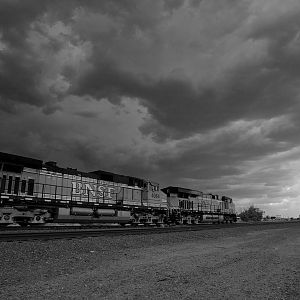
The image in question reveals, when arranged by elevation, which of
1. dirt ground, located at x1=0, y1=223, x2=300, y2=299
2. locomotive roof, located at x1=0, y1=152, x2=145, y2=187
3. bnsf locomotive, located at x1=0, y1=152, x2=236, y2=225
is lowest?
dirt ground, located at x1=0, y1=223, x2=300, y2=299

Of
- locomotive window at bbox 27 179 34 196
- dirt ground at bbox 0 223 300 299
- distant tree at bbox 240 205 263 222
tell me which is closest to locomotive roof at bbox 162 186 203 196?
locomotive window at bbox 27 179 34 196

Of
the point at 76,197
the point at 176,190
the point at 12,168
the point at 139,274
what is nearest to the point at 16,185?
the point at 12,168

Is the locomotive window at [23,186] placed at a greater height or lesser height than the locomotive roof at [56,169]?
lesser

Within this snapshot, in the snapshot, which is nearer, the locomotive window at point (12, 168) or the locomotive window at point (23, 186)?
the locomotive window at point (12, 168)

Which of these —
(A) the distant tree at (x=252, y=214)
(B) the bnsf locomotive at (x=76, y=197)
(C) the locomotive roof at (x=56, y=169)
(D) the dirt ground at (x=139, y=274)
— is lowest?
(D) the dirt ground at (x=139, y=274)

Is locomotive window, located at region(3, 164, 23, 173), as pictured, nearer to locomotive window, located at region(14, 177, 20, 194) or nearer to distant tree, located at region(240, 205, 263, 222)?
locomotive window, located at region(14, 177, 20, 194)

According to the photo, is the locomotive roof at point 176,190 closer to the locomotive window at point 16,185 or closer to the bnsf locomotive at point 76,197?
the bnsf locomotive at point 76,197

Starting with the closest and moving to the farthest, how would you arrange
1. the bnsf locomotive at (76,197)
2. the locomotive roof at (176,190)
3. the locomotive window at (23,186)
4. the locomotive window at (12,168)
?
the bnsf locomotive at (76,197)
the locomotive window at (12,168)
the locomotive window at (23,186)
the locomotive roof at (176,190)

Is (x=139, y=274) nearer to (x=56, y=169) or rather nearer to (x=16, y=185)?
(x=16, y=185)

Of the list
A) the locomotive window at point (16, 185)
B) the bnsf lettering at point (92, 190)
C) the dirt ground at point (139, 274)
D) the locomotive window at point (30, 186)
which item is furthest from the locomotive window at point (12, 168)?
the dirt ground at point (139, 274)

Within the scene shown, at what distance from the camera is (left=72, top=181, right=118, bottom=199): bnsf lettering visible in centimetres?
2359

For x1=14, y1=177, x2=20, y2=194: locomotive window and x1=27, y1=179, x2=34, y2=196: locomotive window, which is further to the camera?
x1=27, y1=179, x2=34, y2=196: locomotive window

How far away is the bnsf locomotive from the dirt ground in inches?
306

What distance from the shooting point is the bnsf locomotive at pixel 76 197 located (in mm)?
19172
